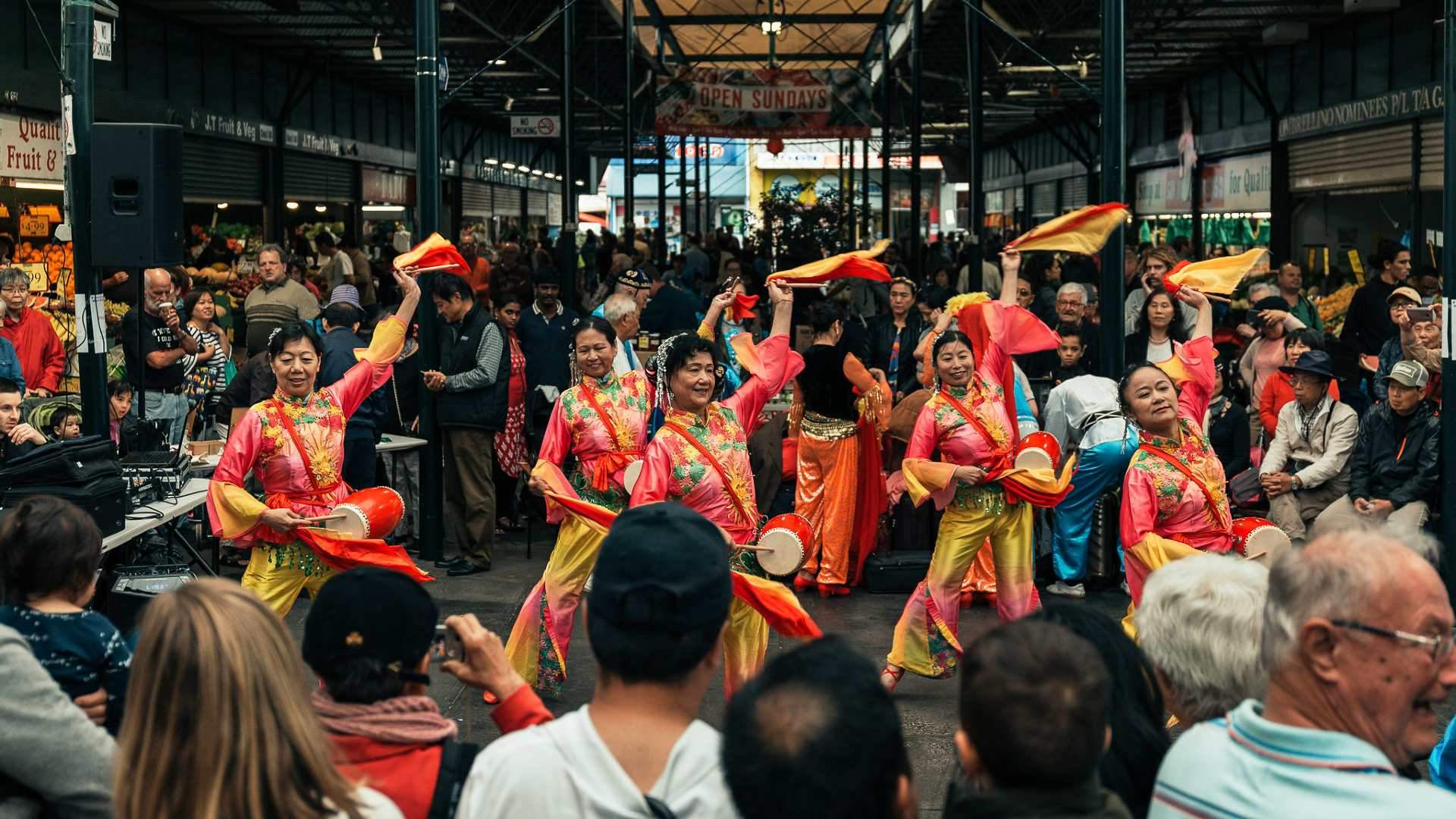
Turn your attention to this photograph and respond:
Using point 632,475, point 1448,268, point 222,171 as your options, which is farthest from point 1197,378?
point 222,171

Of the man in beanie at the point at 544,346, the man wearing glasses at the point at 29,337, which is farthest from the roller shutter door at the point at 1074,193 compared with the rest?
the man wearing glasses at the point at 29,337

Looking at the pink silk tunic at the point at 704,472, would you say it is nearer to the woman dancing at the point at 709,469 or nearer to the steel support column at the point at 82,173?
the woman dancing at the point at 709,469

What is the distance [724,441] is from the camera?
6.30 metres

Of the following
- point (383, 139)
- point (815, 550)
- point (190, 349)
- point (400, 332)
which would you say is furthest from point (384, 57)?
point (400, 332)

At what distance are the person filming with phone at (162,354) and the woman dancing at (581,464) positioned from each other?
3.96 m

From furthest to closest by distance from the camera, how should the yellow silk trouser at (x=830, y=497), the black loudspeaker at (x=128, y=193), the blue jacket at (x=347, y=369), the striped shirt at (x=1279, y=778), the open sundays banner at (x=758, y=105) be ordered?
the open sundays banner at (x=758, y=105), the yellow silk trouser at (x=830, y=497), the blue jacket at (x=347, y=369), the black loudspeaker at (x=128, y=193), the striped shirt at (x=1279, y=778)

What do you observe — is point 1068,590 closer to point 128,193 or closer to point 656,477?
point 656,477

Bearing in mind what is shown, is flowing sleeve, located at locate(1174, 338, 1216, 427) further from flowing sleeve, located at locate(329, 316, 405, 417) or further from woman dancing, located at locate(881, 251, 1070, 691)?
flowing sleeve, located at locate(329, 316, 405, 417)

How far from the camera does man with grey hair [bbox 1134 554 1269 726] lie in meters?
3.25

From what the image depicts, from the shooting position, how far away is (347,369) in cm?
980

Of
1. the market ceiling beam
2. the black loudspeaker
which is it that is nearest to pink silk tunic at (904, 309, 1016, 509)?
the black loudspeaker

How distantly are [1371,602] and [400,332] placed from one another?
16.4ft

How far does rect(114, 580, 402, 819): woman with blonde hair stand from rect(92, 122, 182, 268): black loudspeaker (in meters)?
5.38

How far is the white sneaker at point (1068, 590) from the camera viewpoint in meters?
9.51
